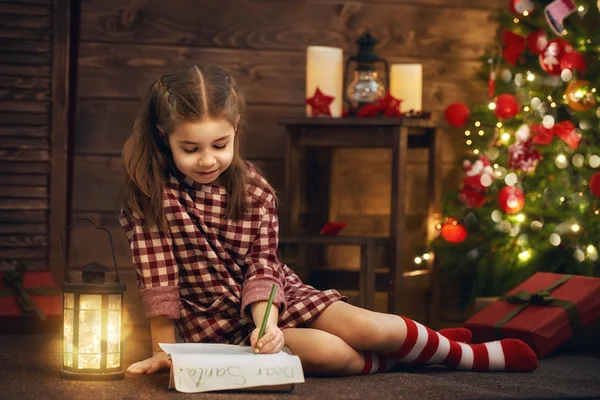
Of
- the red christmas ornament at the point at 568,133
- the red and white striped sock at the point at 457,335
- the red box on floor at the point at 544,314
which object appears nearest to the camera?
the red and white striped sock at the point at 457,335

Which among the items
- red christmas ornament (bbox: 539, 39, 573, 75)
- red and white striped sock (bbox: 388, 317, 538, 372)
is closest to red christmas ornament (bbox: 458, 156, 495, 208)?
red christmas ornament (bbox: 539, 39, 573, 75)

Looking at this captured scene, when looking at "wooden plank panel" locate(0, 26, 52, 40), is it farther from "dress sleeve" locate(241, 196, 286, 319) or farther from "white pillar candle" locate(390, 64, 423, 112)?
"dress sleeve" locate(241, 196, 286, 319)

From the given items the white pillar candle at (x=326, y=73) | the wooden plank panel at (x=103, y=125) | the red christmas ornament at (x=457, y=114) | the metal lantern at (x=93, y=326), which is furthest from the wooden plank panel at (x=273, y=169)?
the metal lantern at (x=93, y=326)

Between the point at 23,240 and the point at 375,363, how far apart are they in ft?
4.63

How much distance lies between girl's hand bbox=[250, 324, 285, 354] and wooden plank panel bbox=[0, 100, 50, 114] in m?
1.44

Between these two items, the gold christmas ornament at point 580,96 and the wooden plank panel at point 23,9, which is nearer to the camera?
the gold christmas ornament at point 580,96

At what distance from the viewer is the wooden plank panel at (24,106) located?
2.90 m

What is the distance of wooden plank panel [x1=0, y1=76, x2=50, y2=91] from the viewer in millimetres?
2898

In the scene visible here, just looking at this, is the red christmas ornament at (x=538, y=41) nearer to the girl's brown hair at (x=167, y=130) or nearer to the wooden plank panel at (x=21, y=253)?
the girl's brown hair at (x=167, y=130)

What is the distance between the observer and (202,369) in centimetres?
167

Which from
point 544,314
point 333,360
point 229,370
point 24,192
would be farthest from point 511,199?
point 24,192

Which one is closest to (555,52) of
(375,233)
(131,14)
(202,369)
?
(375,233)

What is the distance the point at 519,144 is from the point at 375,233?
0.60 metres

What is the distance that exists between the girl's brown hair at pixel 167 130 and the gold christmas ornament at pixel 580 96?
3.55 feet
